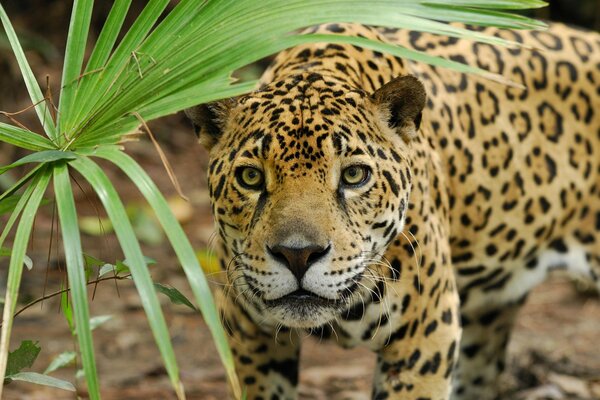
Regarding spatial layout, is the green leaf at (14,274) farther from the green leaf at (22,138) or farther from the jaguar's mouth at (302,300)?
the jaguar's mouth at (302,300)

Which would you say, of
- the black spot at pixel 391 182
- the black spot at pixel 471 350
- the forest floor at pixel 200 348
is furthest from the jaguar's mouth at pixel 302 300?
the black spot at pixel 471 350

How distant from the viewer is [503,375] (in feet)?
26.2

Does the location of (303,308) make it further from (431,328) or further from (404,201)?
(431,328)

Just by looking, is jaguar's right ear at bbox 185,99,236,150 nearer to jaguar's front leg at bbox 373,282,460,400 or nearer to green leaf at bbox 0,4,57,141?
green leaf at bbox 0,4,57,141

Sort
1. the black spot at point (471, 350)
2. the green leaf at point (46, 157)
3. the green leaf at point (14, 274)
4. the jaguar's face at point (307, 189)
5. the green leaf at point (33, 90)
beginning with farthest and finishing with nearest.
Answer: the black spot at point (471, 350) < the jaguar's face at point (307, 189) < the green leaf at point (33, 90) < the green leaf at point (46, 157) < the green leaf at point (14, 274)

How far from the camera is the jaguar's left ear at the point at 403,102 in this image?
187 inches

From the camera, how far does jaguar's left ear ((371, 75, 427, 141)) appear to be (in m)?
4.74

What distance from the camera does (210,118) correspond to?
4980 millimetres

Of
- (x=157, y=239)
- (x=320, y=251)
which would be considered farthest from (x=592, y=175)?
(x=157, y=239)

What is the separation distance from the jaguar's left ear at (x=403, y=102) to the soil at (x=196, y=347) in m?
2.07

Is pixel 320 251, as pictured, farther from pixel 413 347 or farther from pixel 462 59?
pixel 462 59

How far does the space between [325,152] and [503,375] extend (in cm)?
404

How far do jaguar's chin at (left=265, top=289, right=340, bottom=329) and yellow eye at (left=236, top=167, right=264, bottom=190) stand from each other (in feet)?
1.70

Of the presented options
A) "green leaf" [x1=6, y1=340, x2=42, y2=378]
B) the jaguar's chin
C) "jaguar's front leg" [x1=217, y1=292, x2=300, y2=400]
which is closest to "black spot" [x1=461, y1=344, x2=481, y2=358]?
"jaguar's front leg" [x1=217, y1=292, x2=300, y2=400]
